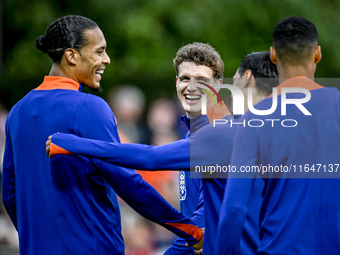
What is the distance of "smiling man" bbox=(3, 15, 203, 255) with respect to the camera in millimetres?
2594

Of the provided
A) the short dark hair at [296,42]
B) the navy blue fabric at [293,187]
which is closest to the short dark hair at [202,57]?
the short dark hair at [296,42]

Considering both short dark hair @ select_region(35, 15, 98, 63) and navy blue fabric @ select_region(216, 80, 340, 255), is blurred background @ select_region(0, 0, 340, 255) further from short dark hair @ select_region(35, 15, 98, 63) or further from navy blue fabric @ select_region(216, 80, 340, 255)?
navy blue fabric @ select_region(216, 80, 340, 255)

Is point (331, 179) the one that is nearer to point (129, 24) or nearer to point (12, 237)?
point (12, 237)

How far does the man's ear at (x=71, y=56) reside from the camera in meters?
2.86

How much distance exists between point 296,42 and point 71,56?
140cm

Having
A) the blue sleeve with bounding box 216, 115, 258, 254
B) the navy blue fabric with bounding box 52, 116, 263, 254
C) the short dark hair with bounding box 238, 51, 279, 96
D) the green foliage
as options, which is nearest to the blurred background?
the green foliage

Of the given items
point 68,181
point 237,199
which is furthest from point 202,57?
Result: point 237,199

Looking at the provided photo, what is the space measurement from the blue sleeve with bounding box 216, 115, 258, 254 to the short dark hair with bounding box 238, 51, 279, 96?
1.96 feet

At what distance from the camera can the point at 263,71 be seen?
2.75m

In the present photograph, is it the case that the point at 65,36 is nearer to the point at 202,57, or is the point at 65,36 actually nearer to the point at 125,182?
the point at 125,182

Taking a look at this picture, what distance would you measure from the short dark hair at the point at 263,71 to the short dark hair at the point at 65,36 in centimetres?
105

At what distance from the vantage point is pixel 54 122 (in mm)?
2611

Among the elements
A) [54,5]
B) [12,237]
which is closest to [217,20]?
[54,5]

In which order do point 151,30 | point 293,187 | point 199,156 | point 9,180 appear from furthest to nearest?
1. point 151,30
2. point 9,180
3. point 199,156
4. point 293,187
